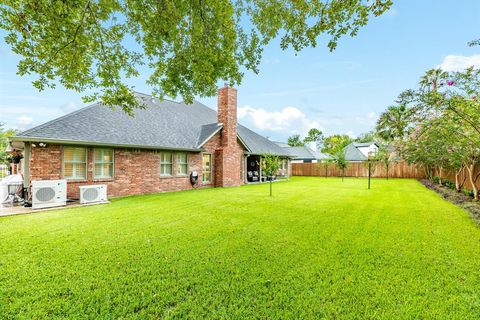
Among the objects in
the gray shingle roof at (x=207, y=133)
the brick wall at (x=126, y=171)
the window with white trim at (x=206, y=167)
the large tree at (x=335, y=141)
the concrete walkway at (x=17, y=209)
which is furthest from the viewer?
the large tree at (x=335, y=141)

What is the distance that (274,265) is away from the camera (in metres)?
3.74

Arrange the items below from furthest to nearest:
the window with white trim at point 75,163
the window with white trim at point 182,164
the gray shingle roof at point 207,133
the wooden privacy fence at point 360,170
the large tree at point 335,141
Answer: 1. the large tree at point 335,141
2. the wooden privacy fence at point 360,170
3. the gray shingle roof at point 207,133
4. the window with white trim at point 182,164
5. the window with white trim at point 75,163

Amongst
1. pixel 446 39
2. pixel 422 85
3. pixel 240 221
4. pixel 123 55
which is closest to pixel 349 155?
pixel 446 39

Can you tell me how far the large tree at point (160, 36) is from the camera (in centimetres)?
441

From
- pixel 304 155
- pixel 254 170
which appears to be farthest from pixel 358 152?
pixel 254 170

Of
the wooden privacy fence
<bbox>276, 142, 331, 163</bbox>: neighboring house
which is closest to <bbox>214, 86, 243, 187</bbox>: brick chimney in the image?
the wooden privacy fence

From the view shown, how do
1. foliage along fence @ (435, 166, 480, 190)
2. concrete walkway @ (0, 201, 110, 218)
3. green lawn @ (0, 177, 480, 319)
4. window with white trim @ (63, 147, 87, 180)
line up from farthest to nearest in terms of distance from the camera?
foliage along fence @ (435, 166, 480, 190) < window with white trim @ (63, 147, 87, 180) < concrete walkway @ (0, 201, 110, 218) < green lawn @ (0, 177, 480, 319)

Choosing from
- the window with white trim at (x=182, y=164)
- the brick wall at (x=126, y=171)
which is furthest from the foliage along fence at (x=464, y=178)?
the window with white trim at (x=182, y=164)

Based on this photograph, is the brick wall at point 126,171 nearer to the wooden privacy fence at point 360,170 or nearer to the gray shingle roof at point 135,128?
the gray shingle roof at point 135,128

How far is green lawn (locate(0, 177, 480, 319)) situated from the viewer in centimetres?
268

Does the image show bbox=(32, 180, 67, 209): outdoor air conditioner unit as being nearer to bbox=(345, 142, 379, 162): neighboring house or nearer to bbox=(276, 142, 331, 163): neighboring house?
bbox=(276, 142, 331, 163): neighboring house

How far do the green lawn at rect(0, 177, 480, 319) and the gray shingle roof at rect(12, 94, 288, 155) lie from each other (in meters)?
3.95

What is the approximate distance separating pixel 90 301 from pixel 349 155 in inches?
1443

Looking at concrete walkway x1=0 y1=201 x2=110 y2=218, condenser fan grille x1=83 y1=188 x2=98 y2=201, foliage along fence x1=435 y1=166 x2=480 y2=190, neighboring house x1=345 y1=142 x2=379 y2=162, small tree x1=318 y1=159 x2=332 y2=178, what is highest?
neighboring house x1=345 y1=142 x2=379 y2=162
